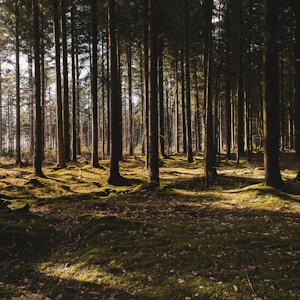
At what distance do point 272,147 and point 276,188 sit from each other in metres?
1.31

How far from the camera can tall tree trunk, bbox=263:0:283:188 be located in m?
9.95

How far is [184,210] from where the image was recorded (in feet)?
30.1

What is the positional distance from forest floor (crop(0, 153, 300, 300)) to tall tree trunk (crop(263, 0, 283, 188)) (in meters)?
0.77

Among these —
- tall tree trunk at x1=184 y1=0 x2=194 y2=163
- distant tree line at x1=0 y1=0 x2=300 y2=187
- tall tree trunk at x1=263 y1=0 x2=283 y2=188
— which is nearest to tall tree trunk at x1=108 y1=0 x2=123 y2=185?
distant tree line at x1=0 y1=0 x2=300 y2=187

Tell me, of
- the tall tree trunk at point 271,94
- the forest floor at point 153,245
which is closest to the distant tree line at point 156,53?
the tall tree trunk at point 271,94

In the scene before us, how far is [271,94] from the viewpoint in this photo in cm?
1012

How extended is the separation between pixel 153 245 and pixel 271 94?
21.4ft

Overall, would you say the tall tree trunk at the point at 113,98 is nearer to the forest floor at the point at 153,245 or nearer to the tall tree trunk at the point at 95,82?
the forest floor at the point at 153,245

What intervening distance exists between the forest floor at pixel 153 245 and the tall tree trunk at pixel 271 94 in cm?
77

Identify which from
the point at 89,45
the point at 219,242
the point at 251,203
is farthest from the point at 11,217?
the point at 89,45

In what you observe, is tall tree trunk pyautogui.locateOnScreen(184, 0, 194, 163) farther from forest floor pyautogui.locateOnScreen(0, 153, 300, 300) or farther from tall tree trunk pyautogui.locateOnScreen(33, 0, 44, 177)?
forest floor pyautogui.locateOnScreen(0, 153, 300, 300)

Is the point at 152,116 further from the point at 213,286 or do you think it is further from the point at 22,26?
the point at 22,26

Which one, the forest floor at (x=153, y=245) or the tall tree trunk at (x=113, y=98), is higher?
the tall tree trunk at (x=113, y=98)

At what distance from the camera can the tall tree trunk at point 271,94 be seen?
32.7 ft
